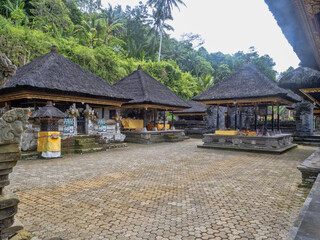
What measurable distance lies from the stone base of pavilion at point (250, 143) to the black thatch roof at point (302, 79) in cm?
701

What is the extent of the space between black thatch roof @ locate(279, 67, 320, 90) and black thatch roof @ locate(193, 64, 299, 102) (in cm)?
707

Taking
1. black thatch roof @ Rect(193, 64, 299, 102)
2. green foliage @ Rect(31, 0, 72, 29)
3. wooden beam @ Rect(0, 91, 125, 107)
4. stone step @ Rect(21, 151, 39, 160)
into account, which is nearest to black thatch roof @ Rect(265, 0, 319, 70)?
black thatch roof @ Rect(193, 64, 299, 102)

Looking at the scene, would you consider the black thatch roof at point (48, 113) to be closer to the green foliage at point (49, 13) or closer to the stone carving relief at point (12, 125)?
the stone carving relief at point (12, 125)

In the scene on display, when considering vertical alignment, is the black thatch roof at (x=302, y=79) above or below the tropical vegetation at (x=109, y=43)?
below

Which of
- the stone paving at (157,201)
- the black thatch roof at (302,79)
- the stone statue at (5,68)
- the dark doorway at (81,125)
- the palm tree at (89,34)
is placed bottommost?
the stone paving at (157,201)

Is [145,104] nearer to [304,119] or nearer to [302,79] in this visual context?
[302,79]

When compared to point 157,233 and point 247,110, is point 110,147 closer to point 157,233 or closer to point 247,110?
point 157,233

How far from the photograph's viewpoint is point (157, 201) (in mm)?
4508

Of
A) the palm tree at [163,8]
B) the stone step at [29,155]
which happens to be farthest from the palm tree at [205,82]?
the stone step at [29,155]

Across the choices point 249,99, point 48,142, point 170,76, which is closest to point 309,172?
point 249,99

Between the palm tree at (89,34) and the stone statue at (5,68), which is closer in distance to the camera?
the stone statue at (5,68)

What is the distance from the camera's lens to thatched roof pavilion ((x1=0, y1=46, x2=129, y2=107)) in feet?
32.3

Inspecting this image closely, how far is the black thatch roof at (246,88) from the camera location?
1222 centimetres

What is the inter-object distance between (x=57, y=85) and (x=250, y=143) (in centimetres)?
1091
